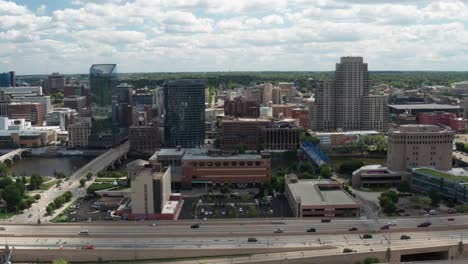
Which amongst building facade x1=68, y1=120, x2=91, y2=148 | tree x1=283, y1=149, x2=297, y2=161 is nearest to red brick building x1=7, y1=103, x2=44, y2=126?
building facade x1=68, y1=120, x2=91, y2=148

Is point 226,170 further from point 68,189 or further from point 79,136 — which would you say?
point 79,136

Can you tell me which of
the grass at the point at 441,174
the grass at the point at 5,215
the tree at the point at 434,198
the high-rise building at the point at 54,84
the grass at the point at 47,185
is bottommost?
the grass at the point at 5,215

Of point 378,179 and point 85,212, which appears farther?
point 378,179

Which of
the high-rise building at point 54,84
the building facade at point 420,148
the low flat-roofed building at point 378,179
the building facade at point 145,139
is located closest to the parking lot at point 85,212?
the low flat-roofed building at point 378,179

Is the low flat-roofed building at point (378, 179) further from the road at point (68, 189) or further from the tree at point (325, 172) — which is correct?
the road at point (68, 189)

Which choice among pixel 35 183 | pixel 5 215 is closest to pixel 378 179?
pixel 35 183

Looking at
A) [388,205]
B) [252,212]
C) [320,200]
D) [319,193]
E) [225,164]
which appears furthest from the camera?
[225,164]
